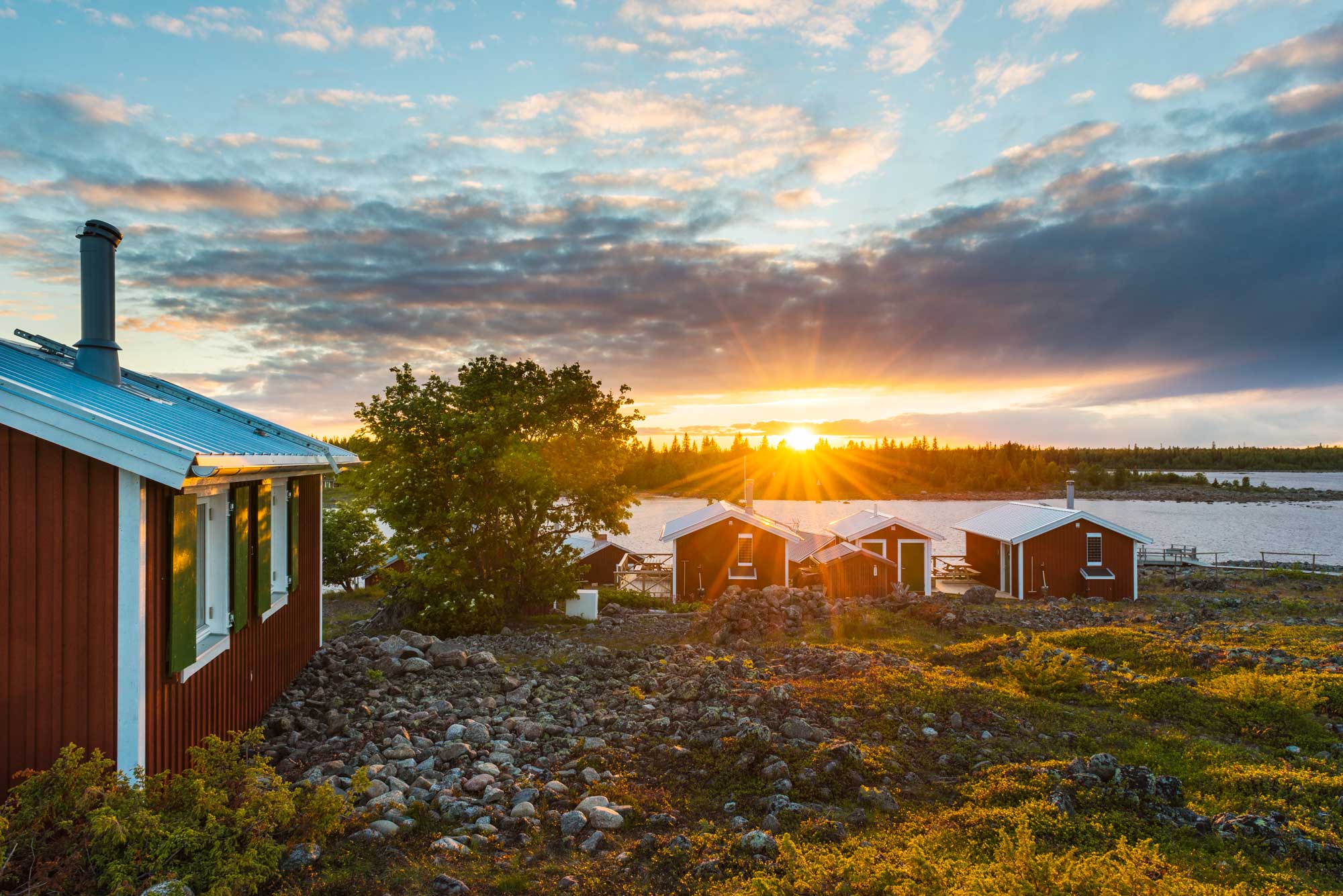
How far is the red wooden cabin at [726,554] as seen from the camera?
29.0m

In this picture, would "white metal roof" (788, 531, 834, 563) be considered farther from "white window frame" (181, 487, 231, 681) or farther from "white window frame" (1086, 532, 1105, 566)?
"white window frame" (181, 487, 231, 681)

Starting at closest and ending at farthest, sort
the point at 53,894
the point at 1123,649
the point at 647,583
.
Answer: the point at 53,894, the point at 1123,649, the point at 647,583

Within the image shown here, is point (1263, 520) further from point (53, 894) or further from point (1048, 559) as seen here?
point (53, 894)

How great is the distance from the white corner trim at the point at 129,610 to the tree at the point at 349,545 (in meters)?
25.3

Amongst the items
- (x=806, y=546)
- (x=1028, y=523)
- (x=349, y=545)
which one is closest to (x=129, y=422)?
(x=349, y=545)

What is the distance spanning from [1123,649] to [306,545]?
1493 centimetres

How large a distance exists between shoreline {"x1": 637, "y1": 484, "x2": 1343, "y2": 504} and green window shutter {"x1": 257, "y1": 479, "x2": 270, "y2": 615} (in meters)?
105

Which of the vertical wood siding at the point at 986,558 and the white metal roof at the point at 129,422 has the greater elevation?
the white metal roof at the point at 129,422

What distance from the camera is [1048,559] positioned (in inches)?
1283

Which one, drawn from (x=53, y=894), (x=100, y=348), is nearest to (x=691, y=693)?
(x=53, y=894)

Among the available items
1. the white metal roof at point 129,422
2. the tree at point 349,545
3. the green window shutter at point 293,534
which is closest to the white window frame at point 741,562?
the tree at point 349,545

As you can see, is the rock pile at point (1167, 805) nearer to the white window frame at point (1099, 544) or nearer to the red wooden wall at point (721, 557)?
→ the red wooden wall at point (721, 557)

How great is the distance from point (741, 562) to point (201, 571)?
76.2 feet

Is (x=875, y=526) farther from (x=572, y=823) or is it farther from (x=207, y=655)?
(x=207, y=655)
